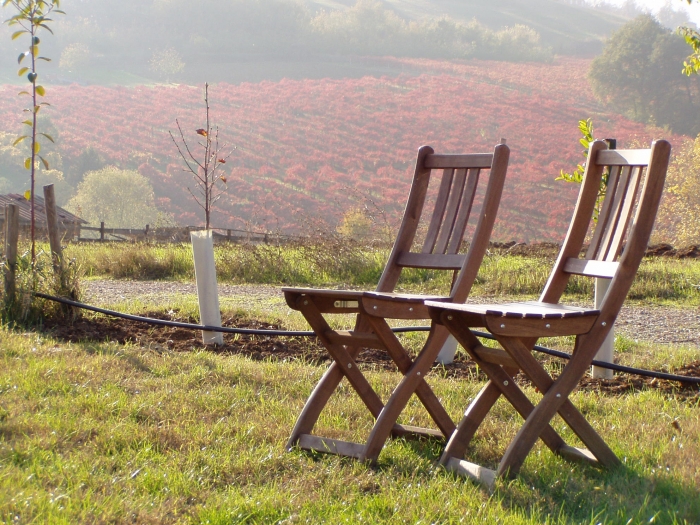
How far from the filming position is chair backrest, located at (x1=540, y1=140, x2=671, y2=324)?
7.77 ft

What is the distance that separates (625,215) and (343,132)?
124ft

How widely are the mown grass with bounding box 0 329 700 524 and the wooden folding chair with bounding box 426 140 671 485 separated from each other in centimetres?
11

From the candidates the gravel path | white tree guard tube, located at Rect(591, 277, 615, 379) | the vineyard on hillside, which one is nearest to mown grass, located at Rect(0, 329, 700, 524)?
white tree guard tube, located at Rect(591, 277, 615, 379)

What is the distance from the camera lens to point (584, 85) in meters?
47.8

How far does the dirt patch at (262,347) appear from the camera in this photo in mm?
4015

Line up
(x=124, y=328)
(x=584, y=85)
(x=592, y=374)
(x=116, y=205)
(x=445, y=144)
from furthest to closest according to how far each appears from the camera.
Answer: (x=584, y=85) < (x=116, y=205) < (x=445, y=144) < (x=124, y=328) < (x=592, y=374)

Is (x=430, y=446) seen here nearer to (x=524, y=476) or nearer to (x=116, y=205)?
(x=524, y=476)

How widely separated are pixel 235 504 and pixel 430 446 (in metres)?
0.93

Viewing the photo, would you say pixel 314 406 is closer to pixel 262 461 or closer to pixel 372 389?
pixel 372 389

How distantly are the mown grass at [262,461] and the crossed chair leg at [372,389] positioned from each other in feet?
0.20

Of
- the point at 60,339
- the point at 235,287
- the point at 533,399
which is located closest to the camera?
the point at 533,399

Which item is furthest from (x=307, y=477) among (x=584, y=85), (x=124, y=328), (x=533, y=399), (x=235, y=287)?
(x=584, y=85)

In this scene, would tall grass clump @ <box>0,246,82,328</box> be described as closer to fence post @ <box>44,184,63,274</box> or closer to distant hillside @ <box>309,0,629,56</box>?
fence post @ <box>44,184,63,274</box>

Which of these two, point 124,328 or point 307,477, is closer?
point 307,477
